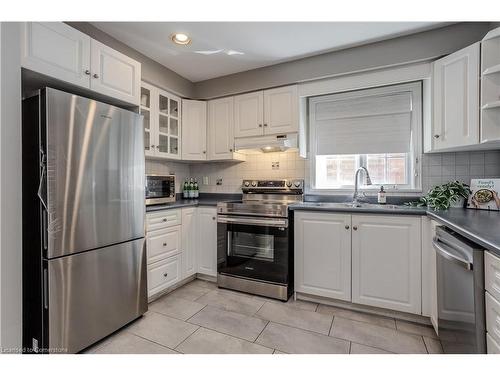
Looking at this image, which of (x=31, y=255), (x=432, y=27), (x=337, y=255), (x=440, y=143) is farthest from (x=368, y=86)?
(x=31, y=255)

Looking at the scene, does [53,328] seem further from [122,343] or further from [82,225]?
[82,225]

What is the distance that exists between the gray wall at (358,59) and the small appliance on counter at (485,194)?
1120 millimetres

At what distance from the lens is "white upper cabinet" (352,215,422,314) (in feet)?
6.35

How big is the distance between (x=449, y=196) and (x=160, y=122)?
9.37 feet

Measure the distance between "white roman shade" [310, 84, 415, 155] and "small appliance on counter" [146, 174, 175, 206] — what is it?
68.2 inches

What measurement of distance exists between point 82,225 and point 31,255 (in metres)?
0.31

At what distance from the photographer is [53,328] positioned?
144 cm

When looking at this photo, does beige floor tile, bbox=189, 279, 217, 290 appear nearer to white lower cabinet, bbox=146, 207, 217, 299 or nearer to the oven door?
white lower cabinet, bbox=146, 207, 217, 299

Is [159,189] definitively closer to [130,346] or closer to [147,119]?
[147,119]

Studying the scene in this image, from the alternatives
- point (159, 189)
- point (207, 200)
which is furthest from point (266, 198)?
point (159, 189)

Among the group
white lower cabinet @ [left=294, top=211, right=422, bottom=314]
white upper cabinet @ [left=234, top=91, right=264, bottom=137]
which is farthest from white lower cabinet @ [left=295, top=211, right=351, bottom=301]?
white upper cabinet @ [left=234, top=91, right=264, bottom=137]

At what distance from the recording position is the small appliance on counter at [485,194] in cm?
191

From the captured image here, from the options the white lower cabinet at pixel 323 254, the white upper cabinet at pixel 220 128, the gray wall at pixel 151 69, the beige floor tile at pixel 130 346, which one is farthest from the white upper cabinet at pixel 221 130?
the beige floor tile at pixel 130 346

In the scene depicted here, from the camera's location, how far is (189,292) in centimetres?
254
